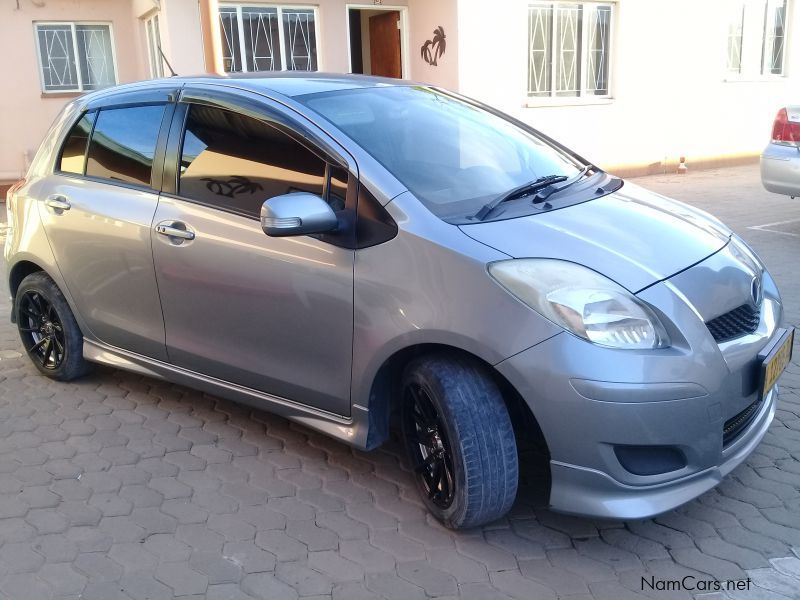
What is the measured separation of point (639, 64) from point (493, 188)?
1020 centimetres

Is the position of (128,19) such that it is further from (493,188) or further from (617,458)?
(617,458)

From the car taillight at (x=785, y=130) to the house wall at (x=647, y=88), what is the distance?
4511mm

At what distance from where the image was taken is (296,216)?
3029 mm

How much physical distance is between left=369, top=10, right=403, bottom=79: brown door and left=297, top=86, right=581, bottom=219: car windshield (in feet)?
27.3

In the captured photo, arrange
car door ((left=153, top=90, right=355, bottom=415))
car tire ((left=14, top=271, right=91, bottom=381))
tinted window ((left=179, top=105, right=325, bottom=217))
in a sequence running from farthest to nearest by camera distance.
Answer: car tire ((left=14, top=271, right=91, bottom=381)) → tinted window ((left=179, top=105, right=325, bottom=217)) → car door ((left=153, top=90, right=355, bottom=415))

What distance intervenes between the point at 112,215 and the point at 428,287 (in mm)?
1936

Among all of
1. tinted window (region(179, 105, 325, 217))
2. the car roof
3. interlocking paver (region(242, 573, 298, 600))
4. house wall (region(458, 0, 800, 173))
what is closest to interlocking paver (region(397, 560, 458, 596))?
interlocking paver (region(242, 573, 298, 600))

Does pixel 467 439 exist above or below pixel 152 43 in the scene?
below

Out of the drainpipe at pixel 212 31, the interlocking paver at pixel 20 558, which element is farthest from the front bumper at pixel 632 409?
the drainpipe at pixel 212 31

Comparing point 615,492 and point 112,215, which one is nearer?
point 615,492

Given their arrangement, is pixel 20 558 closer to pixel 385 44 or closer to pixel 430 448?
pixel 430 448

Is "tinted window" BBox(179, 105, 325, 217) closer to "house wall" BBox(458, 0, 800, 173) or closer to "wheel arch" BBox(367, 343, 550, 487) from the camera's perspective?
"wheel arch" BBox(367, 343, 550, 487)

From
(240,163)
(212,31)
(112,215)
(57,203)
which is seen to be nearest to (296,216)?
(240,163)

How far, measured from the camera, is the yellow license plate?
297cm
